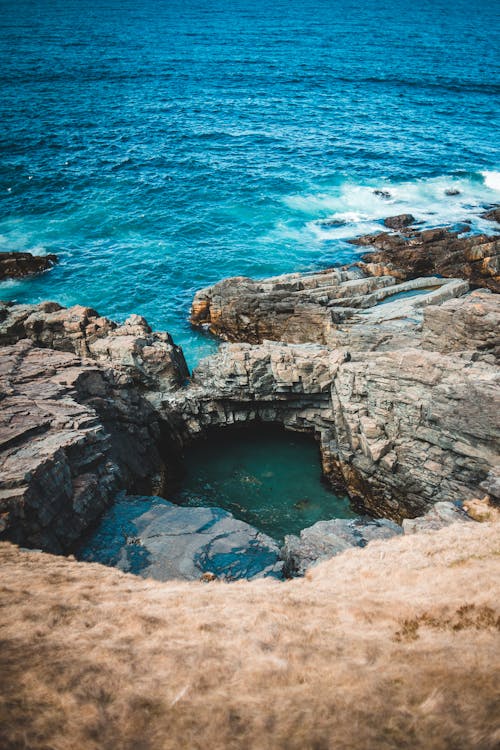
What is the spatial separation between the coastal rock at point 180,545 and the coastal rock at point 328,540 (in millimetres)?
537

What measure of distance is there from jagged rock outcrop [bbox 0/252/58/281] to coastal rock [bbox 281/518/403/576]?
37.0 m

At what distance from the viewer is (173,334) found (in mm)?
33156

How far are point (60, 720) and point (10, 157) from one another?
70401 millimetres

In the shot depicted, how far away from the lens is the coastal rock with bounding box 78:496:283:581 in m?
14.4

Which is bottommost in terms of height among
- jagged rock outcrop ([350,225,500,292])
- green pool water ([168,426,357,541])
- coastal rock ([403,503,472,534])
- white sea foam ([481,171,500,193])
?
green pool water ([168,426,357,541])

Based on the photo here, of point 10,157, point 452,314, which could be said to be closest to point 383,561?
point 452,314

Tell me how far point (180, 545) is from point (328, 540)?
511cm

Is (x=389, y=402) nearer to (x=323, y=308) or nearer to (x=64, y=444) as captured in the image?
(x=323, y=308)

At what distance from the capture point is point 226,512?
691 inches

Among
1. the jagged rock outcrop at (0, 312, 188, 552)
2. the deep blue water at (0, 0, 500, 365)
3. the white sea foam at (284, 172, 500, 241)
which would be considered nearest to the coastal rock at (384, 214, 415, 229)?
the white sea foam at (284, 172, 500, 241)

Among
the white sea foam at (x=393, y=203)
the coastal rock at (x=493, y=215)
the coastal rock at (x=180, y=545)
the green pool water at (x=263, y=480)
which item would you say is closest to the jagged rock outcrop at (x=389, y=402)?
the green pool water at (x=263, y=480)

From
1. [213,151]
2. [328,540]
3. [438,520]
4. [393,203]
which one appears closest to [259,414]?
[328,540]

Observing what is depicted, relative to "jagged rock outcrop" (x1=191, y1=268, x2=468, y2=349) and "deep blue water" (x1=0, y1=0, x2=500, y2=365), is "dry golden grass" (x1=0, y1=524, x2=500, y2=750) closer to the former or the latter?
"jagged rock outcrop" (x1=191, y1=268, x2=468, y2=349)

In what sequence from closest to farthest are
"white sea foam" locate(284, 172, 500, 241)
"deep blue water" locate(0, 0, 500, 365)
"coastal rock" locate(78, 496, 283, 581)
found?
"coastal rock" locate(78, 496, 283, 581), "deep blue water" locate(0, 0, 500, 365), "white sea foam" locate(284, 172, 500, 241)
